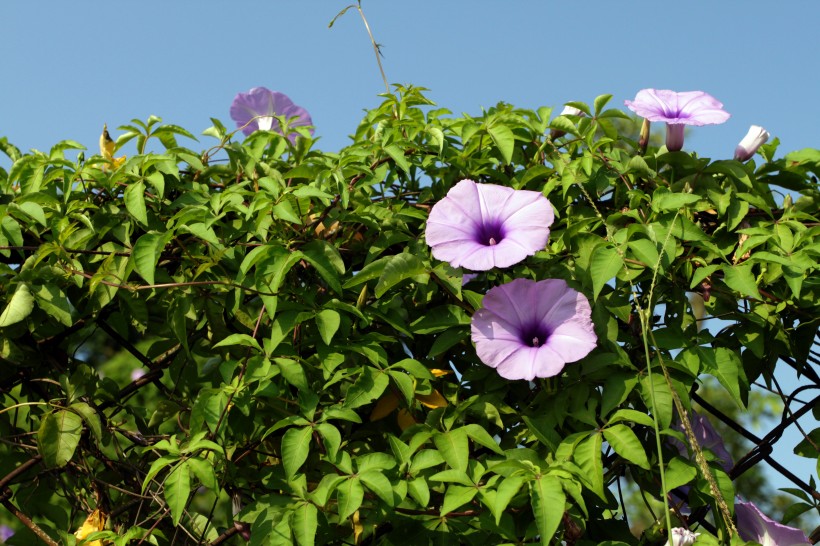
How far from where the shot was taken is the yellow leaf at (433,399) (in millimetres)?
1893

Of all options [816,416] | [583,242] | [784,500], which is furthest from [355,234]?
[784,500]

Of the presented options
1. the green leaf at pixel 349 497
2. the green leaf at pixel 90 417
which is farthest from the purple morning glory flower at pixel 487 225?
the green leaf at pixel 90 417

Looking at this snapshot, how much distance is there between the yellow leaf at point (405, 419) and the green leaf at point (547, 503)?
34 cm

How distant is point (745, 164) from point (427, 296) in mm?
826

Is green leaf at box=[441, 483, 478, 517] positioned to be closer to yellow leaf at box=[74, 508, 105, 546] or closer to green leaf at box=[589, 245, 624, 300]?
green leaf at box=[589, 245, 624, 300]

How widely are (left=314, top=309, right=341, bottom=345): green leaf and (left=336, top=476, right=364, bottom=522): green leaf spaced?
0.90 ft

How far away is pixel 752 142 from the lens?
220 cm

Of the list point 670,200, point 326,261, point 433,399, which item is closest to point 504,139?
point 670,200

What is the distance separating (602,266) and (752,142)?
62cm

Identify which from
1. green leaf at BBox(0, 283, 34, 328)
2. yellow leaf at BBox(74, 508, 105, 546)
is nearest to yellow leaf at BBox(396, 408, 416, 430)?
yellow leaf at BBox(74, 508, 105, 546)

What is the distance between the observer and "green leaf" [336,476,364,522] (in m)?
1.64

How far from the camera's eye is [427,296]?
1.96m

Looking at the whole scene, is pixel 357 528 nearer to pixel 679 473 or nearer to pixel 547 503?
pixel 547 503

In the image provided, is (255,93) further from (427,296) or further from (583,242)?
(583,242)
